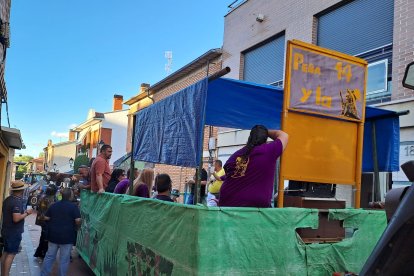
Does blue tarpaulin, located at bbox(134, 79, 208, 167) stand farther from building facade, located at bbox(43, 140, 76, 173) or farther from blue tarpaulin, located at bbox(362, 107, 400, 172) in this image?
building facade, located at bbox(43, 140, 76, 173)

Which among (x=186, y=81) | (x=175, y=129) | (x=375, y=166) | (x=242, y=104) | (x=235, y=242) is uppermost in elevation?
(x=186, y=81)

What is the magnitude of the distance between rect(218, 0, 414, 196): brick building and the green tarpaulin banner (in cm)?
479

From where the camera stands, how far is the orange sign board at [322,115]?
474 centimetres

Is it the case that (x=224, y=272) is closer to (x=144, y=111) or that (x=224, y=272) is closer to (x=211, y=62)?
(x=144, y=111)

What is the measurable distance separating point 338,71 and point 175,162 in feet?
7.98

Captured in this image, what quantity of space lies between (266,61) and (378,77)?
4452 mm

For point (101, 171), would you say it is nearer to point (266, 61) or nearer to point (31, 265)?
point (31, 265)

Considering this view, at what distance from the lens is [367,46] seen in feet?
30.8

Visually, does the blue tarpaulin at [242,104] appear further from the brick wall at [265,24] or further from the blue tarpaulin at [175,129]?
the brick wall at [265,24]

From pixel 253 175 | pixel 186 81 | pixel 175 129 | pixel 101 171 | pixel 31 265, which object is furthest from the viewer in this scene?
pixel 186 81

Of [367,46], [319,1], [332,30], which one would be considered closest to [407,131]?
[367,46]

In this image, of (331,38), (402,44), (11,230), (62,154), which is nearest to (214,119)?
(11,230)

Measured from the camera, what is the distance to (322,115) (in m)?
5.02

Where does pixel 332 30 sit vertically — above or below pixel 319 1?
below
